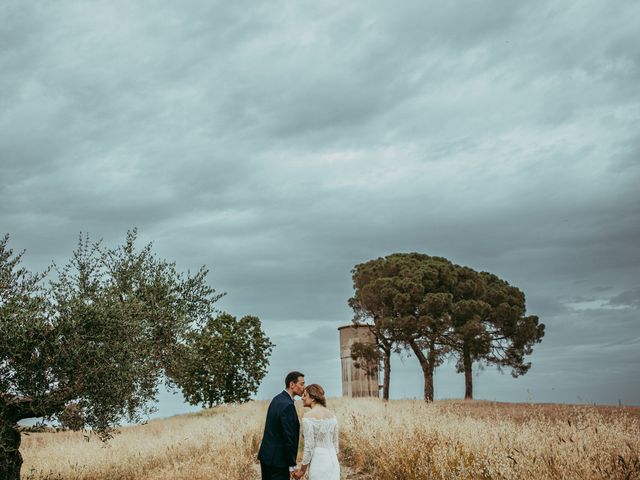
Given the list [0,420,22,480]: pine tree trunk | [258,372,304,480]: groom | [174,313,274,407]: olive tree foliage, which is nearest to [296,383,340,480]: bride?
[258,372,304,480]: groom

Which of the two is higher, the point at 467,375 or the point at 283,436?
the point at 283,436

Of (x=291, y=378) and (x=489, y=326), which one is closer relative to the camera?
(x=291, y=378)

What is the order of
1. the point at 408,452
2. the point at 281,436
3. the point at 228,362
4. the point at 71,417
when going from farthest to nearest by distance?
the point at 228,362 < the point at 71,417 < the point at 408,452 < the point at 281,436

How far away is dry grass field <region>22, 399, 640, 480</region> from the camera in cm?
1056

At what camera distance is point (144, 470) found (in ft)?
62.2

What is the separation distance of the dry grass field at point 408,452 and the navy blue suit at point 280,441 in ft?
11.4

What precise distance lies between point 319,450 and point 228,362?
110 ft

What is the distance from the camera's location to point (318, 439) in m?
9.80

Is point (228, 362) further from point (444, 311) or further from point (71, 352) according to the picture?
point (71, 352)

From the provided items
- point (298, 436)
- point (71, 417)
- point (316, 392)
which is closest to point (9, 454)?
point (71, 417)

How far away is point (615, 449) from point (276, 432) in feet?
21.9

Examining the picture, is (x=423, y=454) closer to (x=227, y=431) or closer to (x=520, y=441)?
(x=520, y=441)

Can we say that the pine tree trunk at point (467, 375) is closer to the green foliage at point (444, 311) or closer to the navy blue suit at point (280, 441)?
the green foliage at point (444, 311)

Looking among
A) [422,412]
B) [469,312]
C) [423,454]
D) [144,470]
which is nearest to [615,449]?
[423,454]
